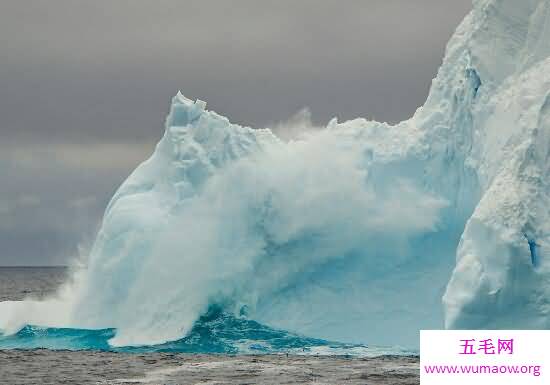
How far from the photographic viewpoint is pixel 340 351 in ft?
106

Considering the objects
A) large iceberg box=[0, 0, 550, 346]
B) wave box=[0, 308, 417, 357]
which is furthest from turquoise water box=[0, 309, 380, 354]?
large iceberg box=[0, 0, 550, 346]

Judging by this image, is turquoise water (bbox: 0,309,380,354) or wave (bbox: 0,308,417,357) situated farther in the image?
turquoise water (bbox: 0,309,380,354)

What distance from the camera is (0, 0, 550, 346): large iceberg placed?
34250 mm

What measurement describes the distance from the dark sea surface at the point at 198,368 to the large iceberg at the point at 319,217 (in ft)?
8.39

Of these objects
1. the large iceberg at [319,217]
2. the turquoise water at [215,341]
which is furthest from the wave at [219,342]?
the large iceberg at [319,217]

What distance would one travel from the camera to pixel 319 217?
35312 mm

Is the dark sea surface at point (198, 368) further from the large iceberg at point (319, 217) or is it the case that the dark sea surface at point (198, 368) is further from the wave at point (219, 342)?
the large iceberg at point (319, 217)

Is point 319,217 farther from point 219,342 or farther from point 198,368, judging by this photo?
point 198,368

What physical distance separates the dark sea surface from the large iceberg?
2.56m

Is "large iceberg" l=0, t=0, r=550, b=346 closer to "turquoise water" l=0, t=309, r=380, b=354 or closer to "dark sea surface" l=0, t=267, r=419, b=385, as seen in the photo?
"turquoise water" l=0, t=309, r=380, b=354

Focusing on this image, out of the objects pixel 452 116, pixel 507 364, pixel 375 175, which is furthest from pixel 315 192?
pixel 507 364

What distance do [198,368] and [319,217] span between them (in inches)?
371

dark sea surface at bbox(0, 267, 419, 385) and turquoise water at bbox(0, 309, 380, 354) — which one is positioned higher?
turquoise water at bbox(0, 309, 380, 354)

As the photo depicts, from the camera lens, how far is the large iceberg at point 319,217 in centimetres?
3425
